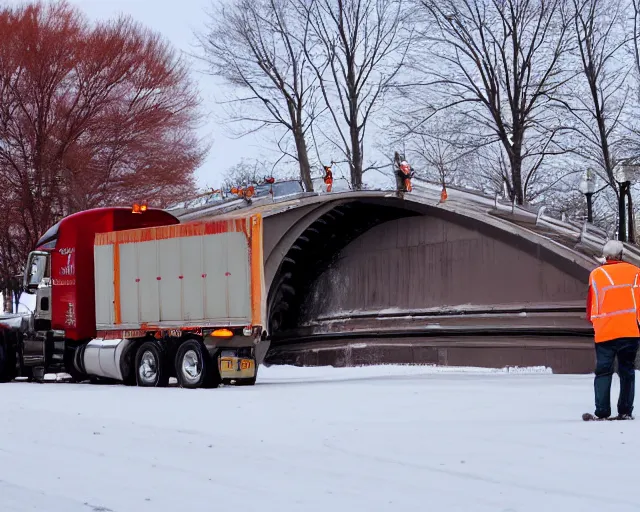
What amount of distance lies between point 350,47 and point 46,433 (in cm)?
2877

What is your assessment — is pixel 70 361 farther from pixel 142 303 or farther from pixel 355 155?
pixel 355 155

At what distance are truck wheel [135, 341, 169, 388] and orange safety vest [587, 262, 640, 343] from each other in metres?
10.6

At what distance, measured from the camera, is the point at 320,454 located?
31.5 ft

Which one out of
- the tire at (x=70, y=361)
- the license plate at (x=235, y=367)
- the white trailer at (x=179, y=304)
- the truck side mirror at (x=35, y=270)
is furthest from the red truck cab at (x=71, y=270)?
the license plate at (x=235, y=367)

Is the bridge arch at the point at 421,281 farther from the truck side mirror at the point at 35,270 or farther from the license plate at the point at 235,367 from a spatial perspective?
the license plate at the point at 235,367

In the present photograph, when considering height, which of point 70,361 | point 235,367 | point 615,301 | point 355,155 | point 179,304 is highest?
point 355,155

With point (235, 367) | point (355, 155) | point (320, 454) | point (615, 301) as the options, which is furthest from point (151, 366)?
point (355, 155)

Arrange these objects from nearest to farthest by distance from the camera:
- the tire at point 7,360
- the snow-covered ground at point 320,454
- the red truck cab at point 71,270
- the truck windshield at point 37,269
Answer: the snow-covered ground at point 320,454 < the red truck cab at point 71,270 < the truck windshield at point 37,269 < the tire at point 7,360

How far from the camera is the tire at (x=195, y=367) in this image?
19766mm

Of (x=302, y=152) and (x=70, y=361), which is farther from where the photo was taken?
(x=302, y=152)

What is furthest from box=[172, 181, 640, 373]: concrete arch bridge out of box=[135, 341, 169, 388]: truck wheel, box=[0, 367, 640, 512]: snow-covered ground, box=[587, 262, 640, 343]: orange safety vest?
box=[587, 262, 640, 343]: orange safety vest

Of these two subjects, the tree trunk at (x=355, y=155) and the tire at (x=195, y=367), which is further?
the tree trunk at (x=355, y=155)

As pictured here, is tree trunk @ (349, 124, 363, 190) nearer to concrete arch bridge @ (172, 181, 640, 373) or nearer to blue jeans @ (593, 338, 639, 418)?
concrete arch bridge @ (172, 181, 640, 373)

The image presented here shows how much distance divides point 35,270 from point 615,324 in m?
14.7
